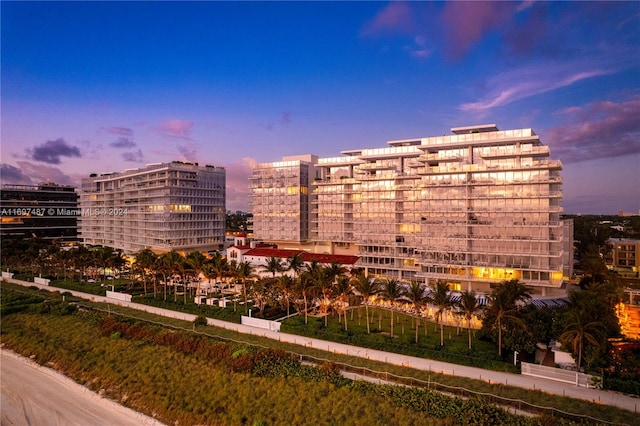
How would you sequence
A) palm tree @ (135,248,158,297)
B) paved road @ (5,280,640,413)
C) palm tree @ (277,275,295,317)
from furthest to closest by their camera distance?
palm tree @ (135,248,158,297), palm tree @ (277,275,295,317), paved road @ (5,280,640,413)

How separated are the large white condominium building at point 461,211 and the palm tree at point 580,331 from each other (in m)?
23.8

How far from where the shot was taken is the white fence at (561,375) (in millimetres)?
36094

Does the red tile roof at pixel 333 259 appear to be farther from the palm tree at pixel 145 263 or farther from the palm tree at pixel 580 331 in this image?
the palm tree at pixel 580 331

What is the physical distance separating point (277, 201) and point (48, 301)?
54263mm

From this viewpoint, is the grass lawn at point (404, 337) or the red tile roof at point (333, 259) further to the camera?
the red tile roof at point (333, 259)

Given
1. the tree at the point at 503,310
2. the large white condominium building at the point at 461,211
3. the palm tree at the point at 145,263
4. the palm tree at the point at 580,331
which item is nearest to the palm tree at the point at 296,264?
the large white condominium building at the point at 461,211

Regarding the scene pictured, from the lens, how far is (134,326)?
5694 centimetres

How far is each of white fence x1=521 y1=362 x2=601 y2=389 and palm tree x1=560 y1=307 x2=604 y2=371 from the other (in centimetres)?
123

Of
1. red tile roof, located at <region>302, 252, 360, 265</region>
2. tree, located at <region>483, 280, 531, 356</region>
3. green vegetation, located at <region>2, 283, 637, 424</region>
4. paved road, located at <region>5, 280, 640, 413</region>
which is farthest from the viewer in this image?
red tile roof, located at <region>302, 252, 360, 265</region>

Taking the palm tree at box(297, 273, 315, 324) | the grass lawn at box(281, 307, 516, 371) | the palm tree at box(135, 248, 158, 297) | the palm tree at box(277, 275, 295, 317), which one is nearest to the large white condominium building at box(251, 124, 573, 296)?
the grass lawn at box(281, 307, 516, 371)

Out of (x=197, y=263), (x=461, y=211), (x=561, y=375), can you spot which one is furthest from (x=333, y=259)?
(x=561, y=375)

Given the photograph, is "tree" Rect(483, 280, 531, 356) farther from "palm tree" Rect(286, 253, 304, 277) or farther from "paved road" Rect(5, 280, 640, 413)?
"palm tree" Rect(286, 253, 304, 277)

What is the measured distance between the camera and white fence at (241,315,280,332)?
54.1 meters

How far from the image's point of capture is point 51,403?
41.8 m
